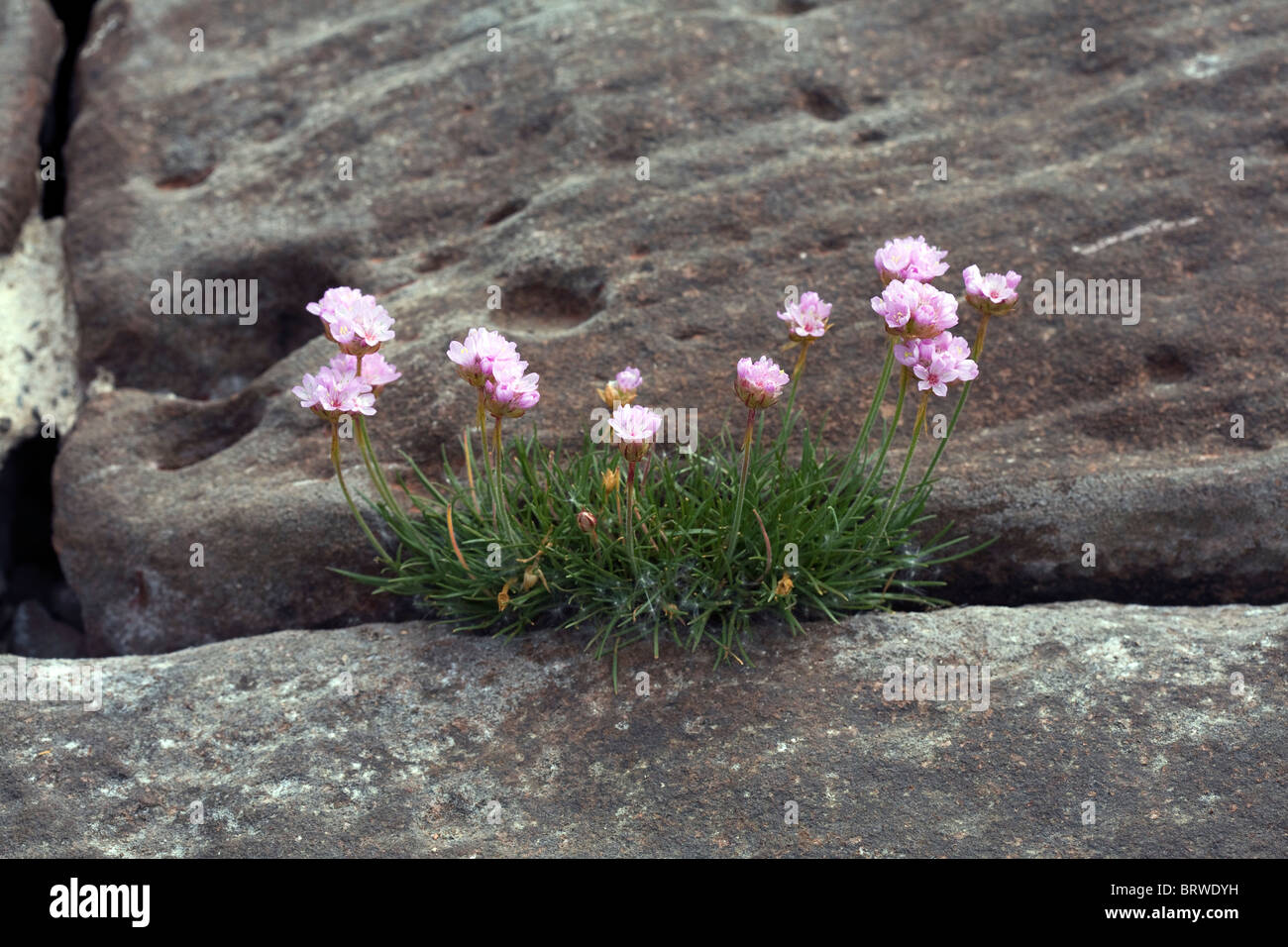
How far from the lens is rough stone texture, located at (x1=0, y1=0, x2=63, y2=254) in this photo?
4965 millimetres

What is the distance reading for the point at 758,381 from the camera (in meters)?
2.56

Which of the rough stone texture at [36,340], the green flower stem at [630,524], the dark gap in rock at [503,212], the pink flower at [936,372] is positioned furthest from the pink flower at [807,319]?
the rough stone texture at [36,340]

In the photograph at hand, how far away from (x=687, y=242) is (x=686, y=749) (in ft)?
6.54

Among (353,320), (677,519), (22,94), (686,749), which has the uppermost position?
(22,94)

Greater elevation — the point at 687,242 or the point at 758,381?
the point at 687,242

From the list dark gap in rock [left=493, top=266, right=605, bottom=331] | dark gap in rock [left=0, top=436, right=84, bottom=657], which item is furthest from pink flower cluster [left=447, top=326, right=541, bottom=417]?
dark gap in rock [left=0, top=436, right=84, bottom=657]

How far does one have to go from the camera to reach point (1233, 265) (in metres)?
3.87

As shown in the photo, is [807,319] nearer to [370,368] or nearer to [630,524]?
[630,524]

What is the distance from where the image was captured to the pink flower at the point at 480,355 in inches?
100

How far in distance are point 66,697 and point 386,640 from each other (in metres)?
0.82

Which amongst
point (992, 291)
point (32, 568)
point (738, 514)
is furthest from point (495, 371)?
point (32, 568)

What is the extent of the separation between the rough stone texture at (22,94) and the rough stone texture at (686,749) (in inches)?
105

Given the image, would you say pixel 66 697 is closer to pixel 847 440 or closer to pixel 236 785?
pixel 236 785

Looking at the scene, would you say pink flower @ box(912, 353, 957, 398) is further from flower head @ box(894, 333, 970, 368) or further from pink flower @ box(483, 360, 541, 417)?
pink flower @ box(483, 360, 541, 417)
